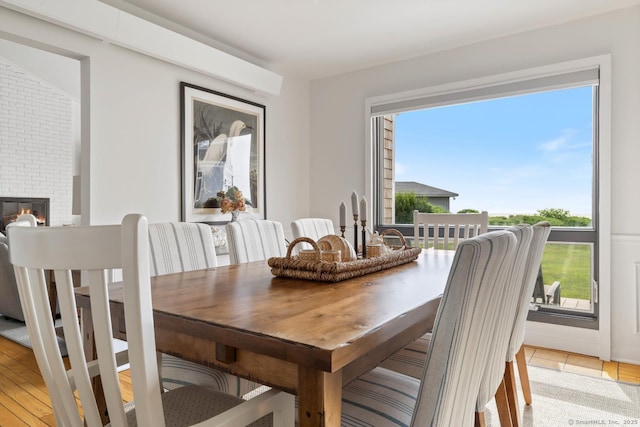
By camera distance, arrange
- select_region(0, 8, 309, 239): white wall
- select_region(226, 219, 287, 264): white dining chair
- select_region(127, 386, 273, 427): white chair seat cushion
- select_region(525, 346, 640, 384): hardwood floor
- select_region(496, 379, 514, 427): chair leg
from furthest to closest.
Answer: select_region(525, 346, 640, 384): hardwood floor, select_region(0, 8, 309, 239): white wall, select_region(226, 219, 287, 264): white dining chair, select_region(496, 379, 514, 427): chair leg, select_region(127, 386, 273, 427): white chair seat cushion

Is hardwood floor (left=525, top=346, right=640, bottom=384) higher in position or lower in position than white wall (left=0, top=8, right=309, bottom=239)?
lower

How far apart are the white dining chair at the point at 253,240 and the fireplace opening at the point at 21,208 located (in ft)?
18.3

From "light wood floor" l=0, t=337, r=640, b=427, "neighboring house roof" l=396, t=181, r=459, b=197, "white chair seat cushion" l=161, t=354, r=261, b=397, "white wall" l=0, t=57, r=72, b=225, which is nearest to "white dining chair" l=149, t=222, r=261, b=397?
"white chair seat cushion" l=161, t=354, r=261, b=397

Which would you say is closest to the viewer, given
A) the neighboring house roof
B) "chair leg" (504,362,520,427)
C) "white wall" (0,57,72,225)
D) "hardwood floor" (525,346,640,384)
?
"chair leg" (504,362,520,427)

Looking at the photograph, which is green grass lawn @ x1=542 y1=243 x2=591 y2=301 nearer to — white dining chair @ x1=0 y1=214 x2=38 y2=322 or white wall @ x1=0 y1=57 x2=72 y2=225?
white dining chair @ x1=0 y1=214 x2=38 y2=322

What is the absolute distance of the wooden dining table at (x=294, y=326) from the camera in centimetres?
82

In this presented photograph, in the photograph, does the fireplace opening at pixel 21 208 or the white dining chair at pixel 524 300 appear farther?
the fireplace opening at pixel 21 208

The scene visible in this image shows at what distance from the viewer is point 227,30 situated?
3191 mm

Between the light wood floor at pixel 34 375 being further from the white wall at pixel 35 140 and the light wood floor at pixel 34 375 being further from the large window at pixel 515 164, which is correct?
the white wall at pixel 35 140

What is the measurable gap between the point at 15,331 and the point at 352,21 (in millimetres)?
3601

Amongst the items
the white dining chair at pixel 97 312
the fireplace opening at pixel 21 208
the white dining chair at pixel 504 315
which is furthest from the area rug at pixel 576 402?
the fireplace opening at pixel 21 208

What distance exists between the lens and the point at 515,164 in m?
3.44

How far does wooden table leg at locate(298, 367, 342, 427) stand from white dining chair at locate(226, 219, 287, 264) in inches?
55.6

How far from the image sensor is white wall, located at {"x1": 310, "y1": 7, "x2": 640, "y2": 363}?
2824mm
